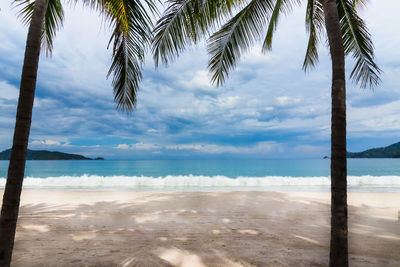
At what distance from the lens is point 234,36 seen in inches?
217

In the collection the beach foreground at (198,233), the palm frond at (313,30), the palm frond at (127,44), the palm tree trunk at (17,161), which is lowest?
the beach foreground at (198,233)

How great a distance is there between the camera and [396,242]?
3.68 meters

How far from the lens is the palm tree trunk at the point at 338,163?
7.64 ft

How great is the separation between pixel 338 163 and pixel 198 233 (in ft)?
9.01

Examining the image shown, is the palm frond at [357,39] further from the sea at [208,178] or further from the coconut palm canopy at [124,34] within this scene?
the sea at [208,178]

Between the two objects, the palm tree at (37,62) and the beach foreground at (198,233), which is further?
the beach foreground at (198,233)

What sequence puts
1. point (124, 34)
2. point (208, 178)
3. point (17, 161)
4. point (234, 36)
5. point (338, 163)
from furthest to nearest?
point (208, 178) → point (234, 36) → point (124, 34) → point (338, 163) → point (17, 161)

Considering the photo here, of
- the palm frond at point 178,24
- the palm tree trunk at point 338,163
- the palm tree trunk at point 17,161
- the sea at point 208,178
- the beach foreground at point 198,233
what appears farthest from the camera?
the sea at point 208,178

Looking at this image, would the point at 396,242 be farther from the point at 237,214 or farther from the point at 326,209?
the point at 237,214

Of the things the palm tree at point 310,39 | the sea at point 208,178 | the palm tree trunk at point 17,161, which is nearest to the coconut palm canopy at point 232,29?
the palm tree at point 310,39

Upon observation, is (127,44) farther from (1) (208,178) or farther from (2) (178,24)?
(1) (208,178)

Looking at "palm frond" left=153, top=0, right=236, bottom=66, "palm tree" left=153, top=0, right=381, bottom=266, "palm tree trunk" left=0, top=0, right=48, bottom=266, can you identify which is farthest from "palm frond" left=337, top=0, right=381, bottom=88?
"palm tree trunk" left=0, top=0, right=48, bottom=266

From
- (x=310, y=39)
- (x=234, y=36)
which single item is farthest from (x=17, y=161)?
(x=310, y=39)

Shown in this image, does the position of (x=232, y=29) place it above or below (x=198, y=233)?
above
